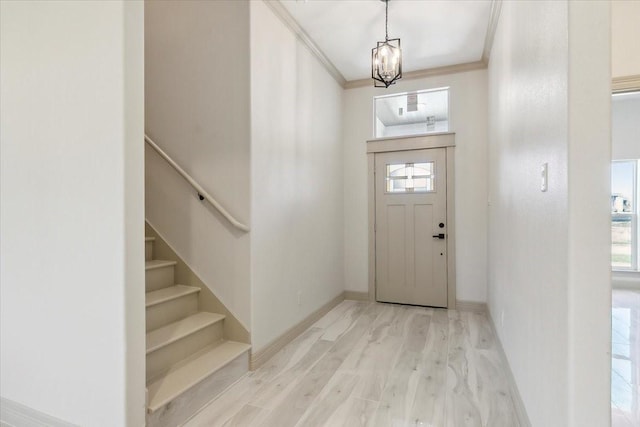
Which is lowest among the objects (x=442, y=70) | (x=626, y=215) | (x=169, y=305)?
(x=169, y=305)

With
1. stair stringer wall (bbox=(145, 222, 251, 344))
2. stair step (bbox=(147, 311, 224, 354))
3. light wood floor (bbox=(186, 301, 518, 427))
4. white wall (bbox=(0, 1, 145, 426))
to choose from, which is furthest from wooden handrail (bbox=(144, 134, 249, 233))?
light wood floor (bbox=(186, 301, 518, 427))

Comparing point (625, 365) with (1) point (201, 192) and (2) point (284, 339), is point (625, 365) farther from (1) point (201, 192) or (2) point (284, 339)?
(1) point (201, 192)

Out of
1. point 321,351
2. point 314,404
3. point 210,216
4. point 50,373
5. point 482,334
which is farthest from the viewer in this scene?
point 482,334

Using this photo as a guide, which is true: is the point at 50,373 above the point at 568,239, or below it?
below

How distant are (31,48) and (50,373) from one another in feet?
6.02

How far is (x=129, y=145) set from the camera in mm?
1607

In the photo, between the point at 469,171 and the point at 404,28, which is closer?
the point at 404,28

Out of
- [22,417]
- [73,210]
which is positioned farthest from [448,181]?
[22,417]

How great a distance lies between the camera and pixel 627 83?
238 cm

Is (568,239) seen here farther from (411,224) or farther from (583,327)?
(411,224)

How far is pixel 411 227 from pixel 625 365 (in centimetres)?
237

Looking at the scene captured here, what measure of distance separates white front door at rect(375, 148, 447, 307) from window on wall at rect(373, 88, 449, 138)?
12.5 inches

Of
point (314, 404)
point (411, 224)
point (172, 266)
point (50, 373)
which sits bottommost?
point (314, 404)

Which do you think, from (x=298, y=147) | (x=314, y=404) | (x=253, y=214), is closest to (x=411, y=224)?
(x=298, y=147)
